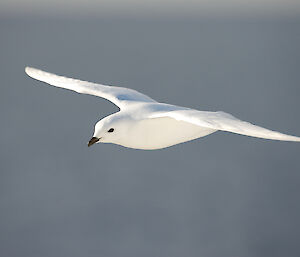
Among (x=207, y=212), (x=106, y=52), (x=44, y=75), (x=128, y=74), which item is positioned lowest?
(x=207, y=212)

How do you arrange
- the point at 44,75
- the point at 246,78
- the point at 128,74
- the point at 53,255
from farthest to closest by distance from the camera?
the point at 246,78 → the point at 128,74 → the point at 53,255 → the point at 44,75

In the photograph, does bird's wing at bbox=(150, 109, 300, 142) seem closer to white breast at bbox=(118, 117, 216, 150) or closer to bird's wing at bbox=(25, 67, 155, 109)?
white breast at bbox=(118, 117, 216, 150)

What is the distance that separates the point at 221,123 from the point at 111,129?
45.1 inches

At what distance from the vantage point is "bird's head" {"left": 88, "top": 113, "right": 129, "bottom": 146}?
20.6ft

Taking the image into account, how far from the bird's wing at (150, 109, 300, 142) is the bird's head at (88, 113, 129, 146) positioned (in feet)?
1.03

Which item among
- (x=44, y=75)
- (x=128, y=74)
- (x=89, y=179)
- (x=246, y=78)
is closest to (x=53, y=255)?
(x=89, y=179)

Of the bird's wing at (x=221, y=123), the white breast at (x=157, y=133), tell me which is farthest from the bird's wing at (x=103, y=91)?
the bird's wing at (x=221, y=123)

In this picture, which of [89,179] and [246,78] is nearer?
[89,179]

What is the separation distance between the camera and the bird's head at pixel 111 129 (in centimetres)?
627

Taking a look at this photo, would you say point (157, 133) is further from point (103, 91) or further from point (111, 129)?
point (103, 91)

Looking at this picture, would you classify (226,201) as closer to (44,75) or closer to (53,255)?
(53,255)

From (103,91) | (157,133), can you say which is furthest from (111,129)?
(103,91)

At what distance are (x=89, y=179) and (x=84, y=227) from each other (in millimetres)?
1003

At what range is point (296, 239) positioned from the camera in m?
10.6
